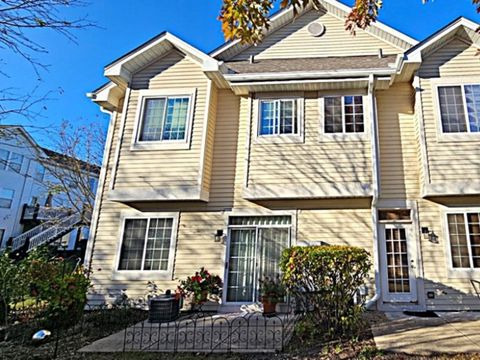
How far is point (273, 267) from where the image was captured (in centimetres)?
848

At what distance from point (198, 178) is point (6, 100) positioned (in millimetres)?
5051

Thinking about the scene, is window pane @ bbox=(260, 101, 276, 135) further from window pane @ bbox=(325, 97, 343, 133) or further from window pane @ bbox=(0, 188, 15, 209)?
window pane @ bbox=(0, 188, 15, 209)

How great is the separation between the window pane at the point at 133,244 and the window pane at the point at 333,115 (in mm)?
5947

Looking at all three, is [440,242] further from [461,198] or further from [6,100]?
[6,100]

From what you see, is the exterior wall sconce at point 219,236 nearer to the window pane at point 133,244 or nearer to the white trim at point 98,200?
the window pane at point 133,244

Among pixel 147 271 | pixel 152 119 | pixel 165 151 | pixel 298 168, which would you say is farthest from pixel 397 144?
pixel 147 271

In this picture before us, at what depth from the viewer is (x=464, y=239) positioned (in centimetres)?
802

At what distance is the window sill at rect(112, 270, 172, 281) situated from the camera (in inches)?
343

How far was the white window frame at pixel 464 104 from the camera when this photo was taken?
824cm

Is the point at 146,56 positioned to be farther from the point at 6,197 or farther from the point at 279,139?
the point at 6,197

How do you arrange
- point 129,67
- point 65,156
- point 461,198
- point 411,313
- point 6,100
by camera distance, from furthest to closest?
1. point 65,156
2. point 129,67
3. point 461,198
4. point 411,313
5. point 6,100

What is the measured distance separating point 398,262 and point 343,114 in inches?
167

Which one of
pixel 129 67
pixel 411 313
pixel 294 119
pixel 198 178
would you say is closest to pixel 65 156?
pixel 129 67

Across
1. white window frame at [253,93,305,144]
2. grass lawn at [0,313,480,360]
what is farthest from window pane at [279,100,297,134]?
grass lawn at [0,313,480,360]
